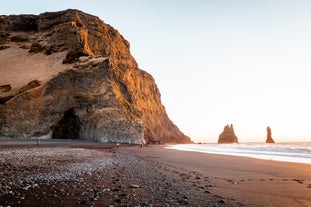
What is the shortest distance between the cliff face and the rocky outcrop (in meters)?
110

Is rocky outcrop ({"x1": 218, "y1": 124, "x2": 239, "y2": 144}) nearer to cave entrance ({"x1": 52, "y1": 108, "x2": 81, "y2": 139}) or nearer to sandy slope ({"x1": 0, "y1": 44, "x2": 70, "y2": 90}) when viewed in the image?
sandy slope ({"x1": 0, "y1": 44, "x2": 70, "y2": 90})

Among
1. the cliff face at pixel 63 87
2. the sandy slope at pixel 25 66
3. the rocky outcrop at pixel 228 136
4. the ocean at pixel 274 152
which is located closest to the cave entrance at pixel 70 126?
the cliff face at pixel 63 87

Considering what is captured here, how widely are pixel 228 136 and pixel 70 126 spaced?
133m

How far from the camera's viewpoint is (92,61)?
174 ft

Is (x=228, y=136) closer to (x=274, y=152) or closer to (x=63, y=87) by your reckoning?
(x=63, y=87)

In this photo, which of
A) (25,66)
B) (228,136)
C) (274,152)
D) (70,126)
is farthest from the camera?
(228,136)

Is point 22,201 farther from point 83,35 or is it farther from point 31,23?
point 31,23

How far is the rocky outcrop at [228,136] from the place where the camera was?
15712 centimetres

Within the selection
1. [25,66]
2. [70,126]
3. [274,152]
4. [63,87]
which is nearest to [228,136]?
[70,126]

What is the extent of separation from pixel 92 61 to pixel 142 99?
183ft

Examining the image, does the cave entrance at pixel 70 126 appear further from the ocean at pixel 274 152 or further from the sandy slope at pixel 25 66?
the ocean at pixel 274 152

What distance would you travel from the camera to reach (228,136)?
6240 inches

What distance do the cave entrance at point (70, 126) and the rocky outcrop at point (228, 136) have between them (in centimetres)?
13047

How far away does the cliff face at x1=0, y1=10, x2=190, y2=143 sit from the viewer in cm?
4228
